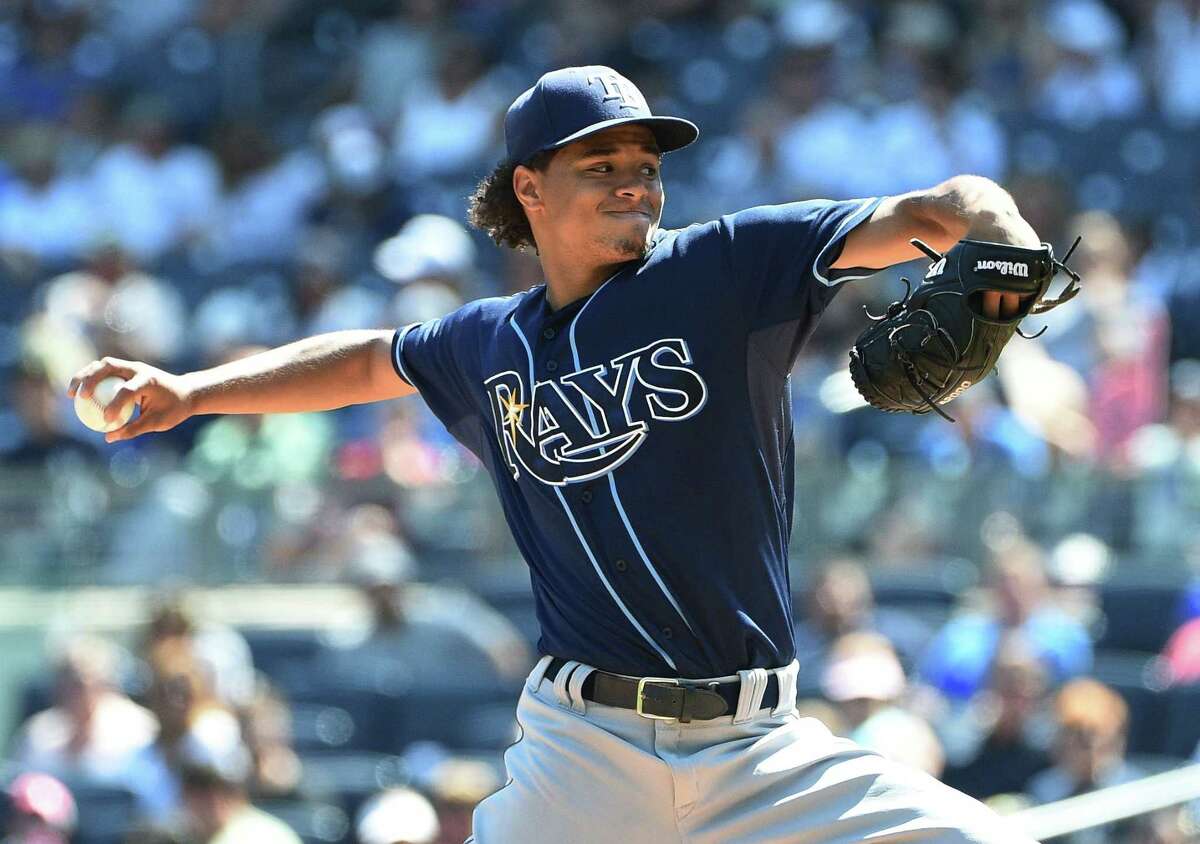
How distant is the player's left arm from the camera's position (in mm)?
2938

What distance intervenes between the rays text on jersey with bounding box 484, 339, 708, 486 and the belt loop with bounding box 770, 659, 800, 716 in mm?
452

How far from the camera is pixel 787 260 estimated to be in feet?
10.7

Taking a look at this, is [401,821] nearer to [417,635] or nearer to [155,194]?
[417,635]

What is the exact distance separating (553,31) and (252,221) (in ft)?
6.88

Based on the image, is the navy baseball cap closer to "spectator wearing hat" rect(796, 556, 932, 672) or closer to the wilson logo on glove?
the wilson logo on glove

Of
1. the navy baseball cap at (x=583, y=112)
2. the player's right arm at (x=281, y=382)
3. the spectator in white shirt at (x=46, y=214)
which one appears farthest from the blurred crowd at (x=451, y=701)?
the spectator in white shirt at (x=46, y=214)

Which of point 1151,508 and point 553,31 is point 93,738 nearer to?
point 1151,508

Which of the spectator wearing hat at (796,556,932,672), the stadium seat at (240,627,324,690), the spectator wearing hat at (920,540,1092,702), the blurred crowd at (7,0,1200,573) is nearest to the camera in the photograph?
the spectator wearing hat at (920,540,1092,702)

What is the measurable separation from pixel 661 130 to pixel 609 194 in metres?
0.14

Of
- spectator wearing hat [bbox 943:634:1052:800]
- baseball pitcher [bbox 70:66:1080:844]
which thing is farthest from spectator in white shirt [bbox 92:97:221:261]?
baseball pitcher [bbox 70:66:1080:844]

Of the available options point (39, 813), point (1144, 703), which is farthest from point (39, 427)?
point (1144, 703)

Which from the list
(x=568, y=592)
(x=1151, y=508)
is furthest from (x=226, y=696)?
(x=568, y=592)

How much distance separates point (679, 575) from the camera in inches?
130

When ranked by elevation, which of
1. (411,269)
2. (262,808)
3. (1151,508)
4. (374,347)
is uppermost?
(411,269)
